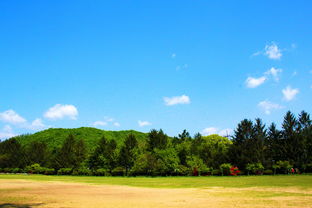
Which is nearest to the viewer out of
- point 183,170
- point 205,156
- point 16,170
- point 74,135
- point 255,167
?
point 255,167

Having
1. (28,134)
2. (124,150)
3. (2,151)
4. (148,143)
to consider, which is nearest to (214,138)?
(148,143)

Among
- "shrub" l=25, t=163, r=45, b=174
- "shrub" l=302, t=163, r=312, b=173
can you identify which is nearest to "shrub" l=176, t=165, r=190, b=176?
"shrub" l=302, t=163, r=312, b=173

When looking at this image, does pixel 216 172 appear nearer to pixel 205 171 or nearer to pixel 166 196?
pixel 205 171

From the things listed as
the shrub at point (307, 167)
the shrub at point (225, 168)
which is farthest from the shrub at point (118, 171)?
the shrub at point (307, 167)

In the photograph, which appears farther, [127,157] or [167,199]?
[127,157]

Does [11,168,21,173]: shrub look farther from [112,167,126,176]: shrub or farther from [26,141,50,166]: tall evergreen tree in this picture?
[112,167,126,176]: shrub

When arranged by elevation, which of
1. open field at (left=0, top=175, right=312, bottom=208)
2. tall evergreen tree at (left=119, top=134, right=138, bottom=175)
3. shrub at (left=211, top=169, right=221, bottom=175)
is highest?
tall evergreen tree at (left=119, top=134, right=138, bottom=175)

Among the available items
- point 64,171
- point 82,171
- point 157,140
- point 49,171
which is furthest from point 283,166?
point 49,171

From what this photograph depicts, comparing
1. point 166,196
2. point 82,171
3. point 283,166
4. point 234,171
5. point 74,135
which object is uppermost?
point 74,135

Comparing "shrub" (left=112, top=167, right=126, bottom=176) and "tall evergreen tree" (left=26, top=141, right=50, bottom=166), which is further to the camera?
"tall evergreen tree" (left=26, top=141, right=50, bottom=166)

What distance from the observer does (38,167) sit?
3398 inches

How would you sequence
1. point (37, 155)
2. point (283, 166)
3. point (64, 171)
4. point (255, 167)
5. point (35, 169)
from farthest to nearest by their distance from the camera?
point (37, 155) < point (35, 169) < point (64, 171) < point (255, 167) < point (283, 166)

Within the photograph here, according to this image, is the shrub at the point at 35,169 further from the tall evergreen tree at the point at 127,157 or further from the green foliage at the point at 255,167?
the green foliage at the point at 255,167

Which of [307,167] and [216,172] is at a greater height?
[307,167]
